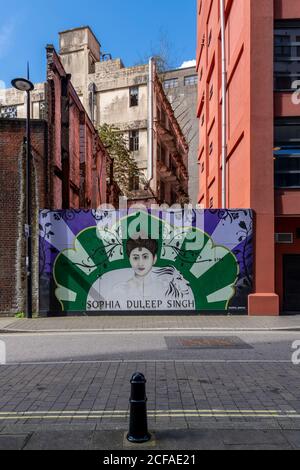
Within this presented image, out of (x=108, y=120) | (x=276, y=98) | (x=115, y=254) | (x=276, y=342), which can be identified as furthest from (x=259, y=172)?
(x=108, y=120)

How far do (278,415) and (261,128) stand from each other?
11.4 m

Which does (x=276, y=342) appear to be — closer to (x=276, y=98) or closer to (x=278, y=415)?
(x=278, y=415)

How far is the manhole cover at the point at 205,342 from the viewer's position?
9.56 metres

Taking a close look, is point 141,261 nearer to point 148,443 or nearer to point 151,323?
point 151,323

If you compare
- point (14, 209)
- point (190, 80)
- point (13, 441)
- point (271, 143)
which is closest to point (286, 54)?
point (271, 143)

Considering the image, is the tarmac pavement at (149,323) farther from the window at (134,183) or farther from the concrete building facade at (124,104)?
the window at (134,183)

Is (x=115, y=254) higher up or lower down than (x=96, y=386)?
higher up

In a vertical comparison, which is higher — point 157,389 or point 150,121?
point 150,121

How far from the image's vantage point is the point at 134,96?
107 feet

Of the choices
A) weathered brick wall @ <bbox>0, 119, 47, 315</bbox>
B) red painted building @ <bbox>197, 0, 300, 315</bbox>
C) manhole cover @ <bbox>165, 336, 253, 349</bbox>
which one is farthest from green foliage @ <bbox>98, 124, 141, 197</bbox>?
manhole cover @ <bbox>165, 336, 253, 349</bbox>

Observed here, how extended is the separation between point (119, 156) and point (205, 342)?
75.6 ft

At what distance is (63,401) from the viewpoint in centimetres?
584

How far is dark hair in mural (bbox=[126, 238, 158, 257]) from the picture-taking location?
48.1ft

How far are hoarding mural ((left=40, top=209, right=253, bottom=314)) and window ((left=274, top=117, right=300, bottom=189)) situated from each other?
1.95m
